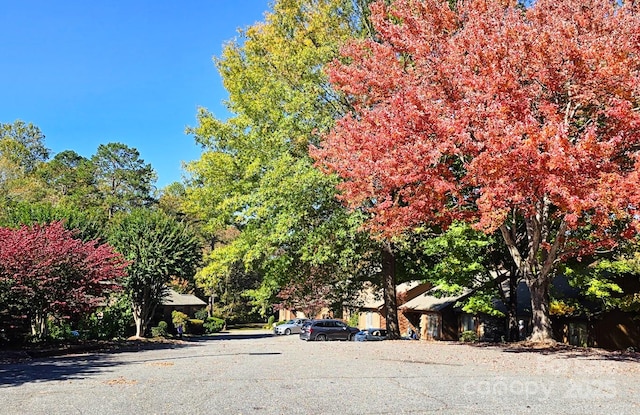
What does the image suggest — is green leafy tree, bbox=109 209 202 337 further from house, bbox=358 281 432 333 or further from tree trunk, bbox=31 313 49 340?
house, bbox=358 281 432 333

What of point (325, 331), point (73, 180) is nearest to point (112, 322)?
point (325, 331)

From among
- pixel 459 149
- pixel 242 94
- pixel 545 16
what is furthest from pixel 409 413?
pixel 242 94

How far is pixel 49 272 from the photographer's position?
1916 centimetres

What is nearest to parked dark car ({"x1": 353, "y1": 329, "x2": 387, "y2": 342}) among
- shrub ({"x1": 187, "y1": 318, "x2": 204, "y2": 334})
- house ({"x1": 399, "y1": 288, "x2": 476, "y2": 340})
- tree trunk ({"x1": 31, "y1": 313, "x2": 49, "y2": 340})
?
house ({"x1": 399, "y1": 288, "x2": 476, "y2": 340})

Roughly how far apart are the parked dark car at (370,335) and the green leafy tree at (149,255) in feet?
37.8

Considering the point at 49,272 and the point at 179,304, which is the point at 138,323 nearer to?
the point at 49,272

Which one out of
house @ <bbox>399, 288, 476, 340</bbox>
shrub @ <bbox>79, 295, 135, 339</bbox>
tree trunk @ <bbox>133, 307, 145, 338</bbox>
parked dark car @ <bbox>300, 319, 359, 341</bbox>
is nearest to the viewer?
shrub @ <bbox>79, 295, 135, 339</bbox>

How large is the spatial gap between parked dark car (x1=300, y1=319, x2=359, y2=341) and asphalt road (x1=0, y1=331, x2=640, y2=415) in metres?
18.6

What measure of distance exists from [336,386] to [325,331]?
80.1ft

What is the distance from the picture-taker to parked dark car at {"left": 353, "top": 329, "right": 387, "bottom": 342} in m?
33.8

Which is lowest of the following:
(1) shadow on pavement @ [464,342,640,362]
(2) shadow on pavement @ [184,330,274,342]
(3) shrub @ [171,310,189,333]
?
(2) shadow on pavement @ [184,330,274,342]

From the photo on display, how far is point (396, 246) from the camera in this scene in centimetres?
2438

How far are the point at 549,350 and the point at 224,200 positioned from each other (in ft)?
45.3

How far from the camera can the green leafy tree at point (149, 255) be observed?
29.6 metres
